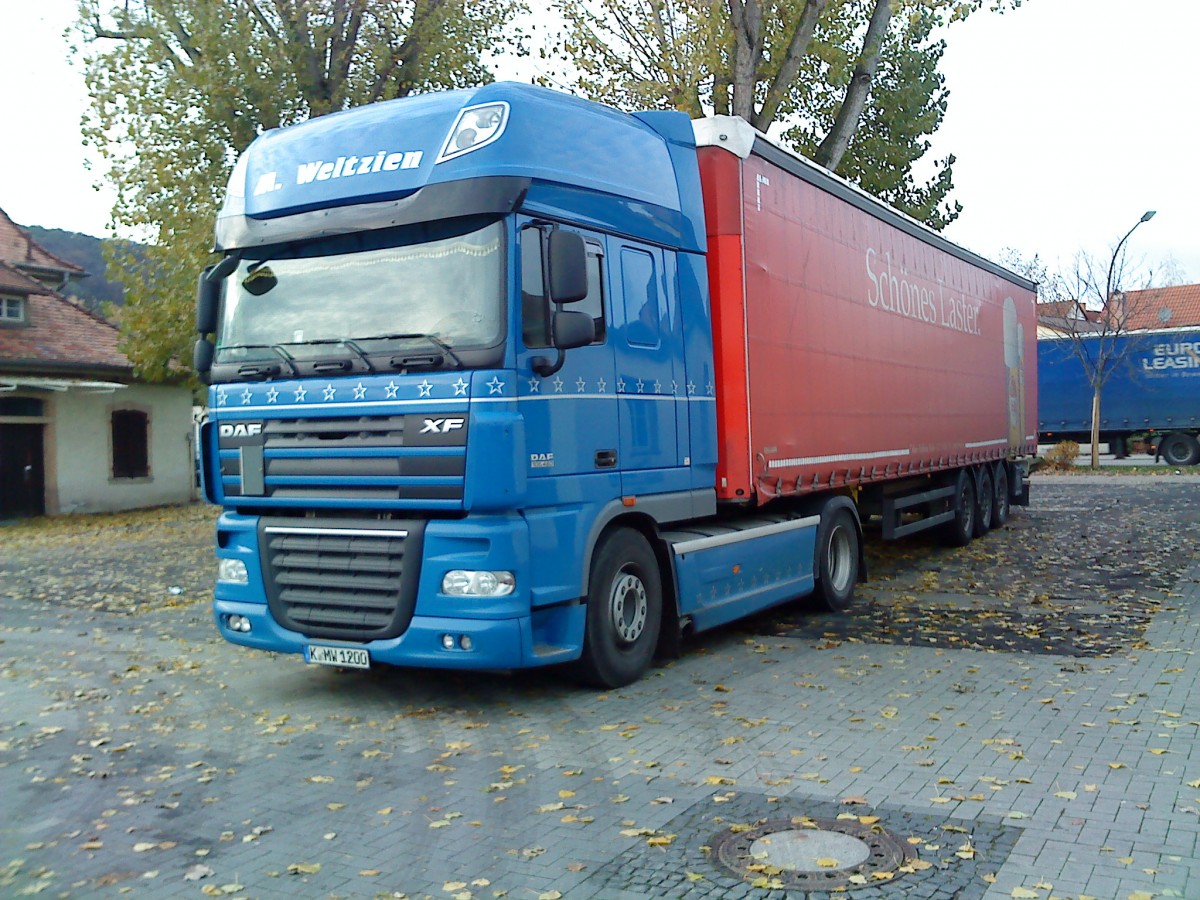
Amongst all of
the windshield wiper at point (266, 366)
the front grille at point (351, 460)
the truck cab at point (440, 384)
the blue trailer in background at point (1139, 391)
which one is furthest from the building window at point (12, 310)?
the blue trailer in background at point (1139, 391)

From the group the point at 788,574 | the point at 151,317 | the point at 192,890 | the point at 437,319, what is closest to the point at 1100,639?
the point at 788,574

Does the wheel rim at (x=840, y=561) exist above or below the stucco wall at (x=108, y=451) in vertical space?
below

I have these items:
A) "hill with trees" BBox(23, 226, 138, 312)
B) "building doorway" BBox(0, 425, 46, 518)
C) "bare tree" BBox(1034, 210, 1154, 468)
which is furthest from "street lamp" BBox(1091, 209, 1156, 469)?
"hill with trees" BBox(23, 226, 138, 312)

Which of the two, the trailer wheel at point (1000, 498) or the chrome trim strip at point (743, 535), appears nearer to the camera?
the chrome trim strip at point (743, 535)

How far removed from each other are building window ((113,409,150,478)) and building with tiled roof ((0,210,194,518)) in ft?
0.07

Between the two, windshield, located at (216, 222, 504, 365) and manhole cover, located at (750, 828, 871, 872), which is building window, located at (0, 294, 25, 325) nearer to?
windshield, located at (216, 222, 504, 365)

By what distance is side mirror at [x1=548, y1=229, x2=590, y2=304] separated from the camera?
22.2ft

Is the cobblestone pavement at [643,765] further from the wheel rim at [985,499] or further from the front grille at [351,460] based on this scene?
the wheel rim at [985,499]

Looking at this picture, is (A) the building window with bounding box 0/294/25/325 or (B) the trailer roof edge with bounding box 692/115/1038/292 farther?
(A) the building window with bounding box 0/294/25/325

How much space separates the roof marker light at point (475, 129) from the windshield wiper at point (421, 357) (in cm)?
106

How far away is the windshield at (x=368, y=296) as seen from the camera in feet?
22.3

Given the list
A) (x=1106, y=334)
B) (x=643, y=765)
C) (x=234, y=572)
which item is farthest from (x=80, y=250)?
(x=643, y=765)

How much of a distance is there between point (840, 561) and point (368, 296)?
5817mm

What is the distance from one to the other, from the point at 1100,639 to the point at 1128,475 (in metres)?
24.4
